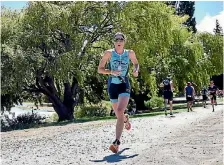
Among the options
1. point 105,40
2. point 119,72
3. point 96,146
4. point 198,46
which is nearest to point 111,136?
point 96,146

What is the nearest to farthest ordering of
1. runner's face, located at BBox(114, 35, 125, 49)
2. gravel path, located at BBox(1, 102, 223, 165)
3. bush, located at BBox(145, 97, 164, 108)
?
runner's face, located at BBox(114, 35, 125, 49) < gravel path, located at BBox(1, 102, 223, 165) < bush, located at BBox(145, 97, 164, 108)

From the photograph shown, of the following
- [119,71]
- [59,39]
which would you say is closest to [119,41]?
[119,71]

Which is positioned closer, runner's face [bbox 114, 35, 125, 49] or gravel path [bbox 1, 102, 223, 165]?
runner's face [bbox 114, 35, 125, 49]

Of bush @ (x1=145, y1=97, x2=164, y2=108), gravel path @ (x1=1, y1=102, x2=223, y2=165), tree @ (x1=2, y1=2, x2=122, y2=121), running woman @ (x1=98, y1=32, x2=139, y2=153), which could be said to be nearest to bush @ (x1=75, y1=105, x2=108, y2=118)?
bush @ (x1=145, y1=97, x2=164, y2=108)

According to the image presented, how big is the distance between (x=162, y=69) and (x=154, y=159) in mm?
30452

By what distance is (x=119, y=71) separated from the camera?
20.6ft

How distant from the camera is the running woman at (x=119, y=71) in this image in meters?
6.32

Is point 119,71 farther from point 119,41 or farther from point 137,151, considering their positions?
point 137,151

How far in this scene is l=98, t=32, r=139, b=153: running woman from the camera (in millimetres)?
6320

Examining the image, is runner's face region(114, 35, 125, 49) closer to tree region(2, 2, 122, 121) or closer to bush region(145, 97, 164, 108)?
tree region(2, 2, 122, 121)

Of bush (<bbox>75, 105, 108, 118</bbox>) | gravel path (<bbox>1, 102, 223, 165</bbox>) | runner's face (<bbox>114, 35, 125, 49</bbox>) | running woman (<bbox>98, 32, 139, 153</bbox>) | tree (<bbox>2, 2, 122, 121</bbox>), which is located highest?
tree (<bbox>2, 2, 122, 121</bbox>)

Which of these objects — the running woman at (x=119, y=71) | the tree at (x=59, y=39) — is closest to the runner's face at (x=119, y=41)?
the running woman at (x=119, y=71)

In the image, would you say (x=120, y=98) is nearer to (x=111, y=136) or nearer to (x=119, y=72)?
(x=119, y=72)

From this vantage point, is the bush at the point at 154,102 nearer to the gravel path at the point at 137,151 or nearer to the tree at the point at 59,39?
the tree at the point at 59,39
